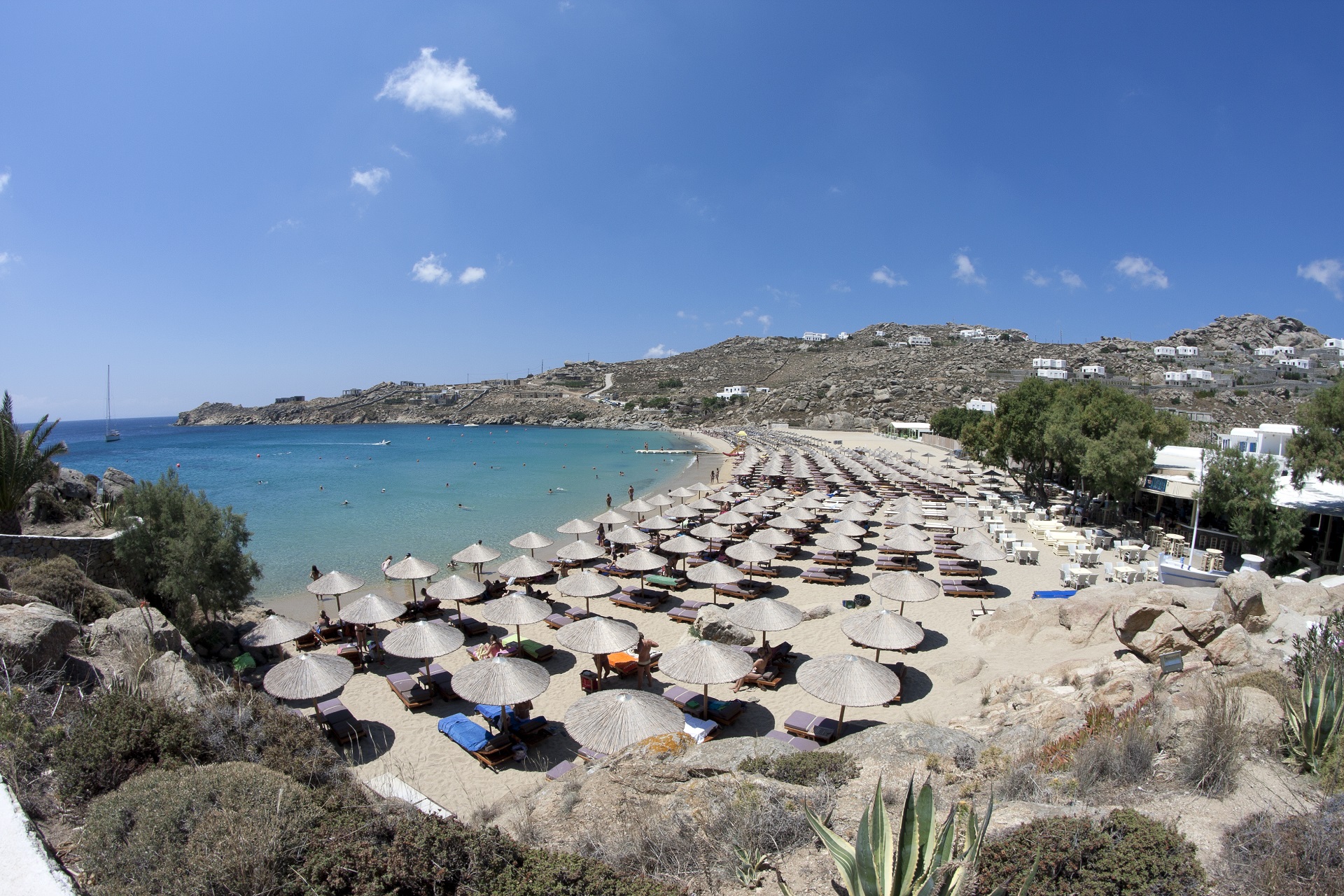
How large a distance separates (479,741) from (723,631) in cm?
473

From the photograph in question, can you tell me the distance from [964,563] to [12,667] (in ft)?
58.0

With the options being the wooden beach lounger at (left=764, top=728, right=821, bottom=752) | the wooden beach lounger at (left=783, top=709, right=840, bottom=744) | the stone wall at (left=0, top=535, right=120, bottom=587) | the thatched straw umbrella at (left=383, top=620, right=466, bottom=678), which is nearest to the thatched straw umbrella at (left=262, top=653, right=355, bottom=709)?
Result: the thatched straw umbrella at (left=383, top=620, right=466, bottom=678)

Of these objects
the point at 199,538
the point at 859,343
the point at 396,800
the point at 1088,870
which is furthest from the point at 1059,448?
the point at 859,343

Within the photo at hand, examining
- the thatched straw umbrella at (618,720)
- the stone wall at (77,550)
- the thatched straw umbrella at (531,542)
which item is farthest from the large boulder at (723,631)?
the stone wall at (77,550)

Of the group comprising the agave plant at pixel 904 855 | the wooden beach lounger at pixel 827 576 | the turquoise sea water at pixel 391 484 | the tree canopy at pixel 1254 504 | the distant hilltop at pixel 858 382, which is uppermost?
the distant hilltop at pixel 858 382

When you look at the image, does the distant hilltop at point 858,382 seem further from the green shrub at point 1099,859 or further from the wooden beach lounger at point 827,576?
the green shrub at point 1099,859

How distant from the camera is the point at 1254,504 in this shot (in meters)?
13.2

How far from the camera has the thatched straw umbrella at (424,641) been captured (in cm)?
950

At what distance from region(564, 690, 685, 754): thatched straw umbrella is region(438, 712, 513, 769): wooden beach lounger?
1721mm

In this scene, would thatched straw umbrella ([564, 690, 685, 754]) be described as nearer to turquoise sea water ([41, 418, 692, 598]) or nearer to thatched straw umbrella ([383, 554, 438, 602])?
thatched straw umbrella ([383, 554, 438, 602])

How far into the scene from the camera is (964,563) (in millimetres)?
15930

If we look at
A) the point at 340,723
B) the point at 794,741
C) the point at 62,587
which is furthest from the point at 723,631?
the point at 62,587

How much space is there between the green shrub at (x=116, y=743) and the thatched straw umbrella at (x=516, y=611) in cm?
621

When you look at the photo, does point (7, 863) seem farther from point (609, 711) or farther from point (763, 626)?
point (763, 626)
